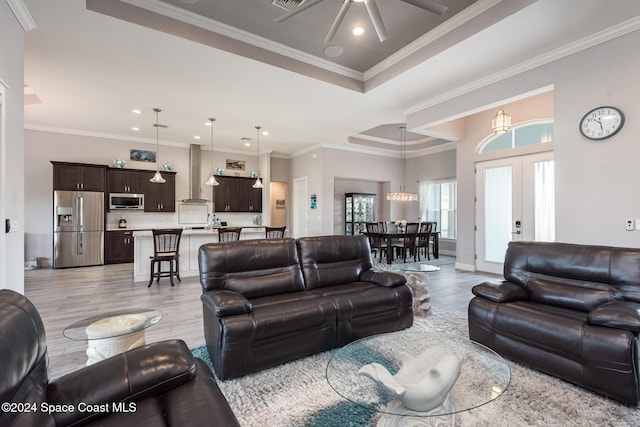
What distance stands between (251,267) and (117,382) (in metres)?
1.66

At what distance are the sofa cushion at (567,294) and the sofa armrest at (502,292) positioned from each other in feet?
0.33

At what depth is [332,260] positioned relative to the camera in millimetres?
3307

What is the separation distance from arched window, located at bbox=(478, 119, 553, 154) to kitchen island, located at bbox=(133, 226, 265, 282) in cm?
496

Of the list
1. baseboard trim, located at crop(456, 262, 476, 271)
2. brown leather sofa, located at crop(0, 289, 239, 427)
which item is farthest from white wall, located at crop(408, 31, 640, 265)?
brown leather sofa, located at crop(0, 289, 239, 427)

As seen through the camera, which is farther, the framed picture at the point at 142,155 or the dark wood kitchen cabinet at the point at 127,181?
the framed picture at the point at 142,155

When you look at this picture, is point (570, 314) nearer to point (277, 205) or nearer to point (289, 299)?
point (289, 299)

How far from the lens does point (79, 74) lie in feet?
13.3

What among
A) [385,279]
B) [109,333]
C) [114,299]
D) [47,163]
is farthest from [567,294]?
[47,163]

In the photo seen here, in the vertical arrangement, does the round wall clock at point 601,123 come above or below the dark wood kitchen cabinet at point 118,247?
above

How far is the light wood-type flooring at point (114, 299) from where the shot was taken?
2.85m

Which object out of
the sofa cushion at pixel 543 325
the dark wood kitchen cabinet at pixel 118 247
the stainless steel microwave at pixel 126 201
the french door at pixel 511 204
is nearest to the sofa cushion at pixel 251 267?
the sofa cushion at pixel 543 325

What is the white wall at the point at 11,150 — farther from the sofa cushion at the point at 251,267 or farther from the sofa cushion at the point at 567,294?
the sofa cushion at the point at 567,294

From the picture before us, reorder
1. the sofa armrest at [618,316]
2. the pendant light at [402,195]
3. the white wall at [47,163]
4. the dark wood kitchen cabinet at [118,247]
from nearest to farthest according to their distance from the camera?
the sofa armrest at [618,316] < the white wall at [47,163] < the dark wood kitchen cabinet at [118,247] < the pendant light at [402,195]

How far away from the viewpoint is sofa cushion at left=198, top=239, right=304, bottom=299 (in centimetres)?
269
